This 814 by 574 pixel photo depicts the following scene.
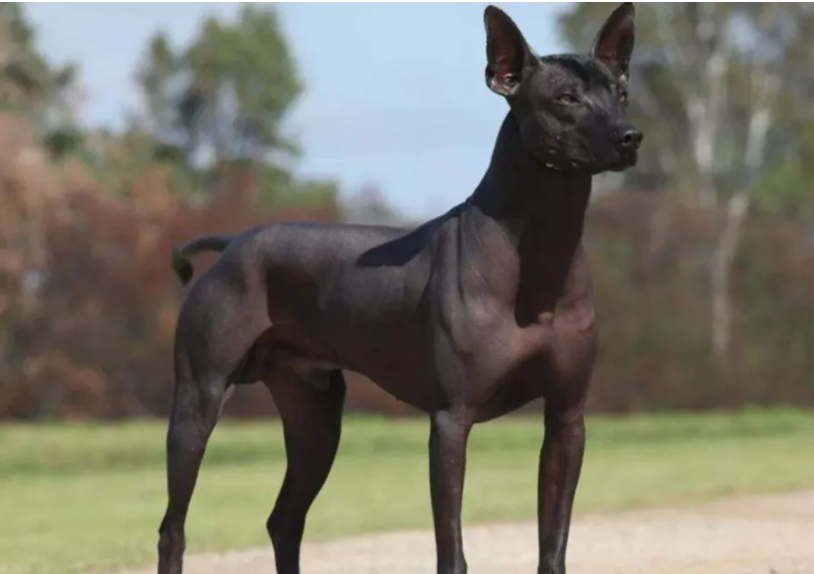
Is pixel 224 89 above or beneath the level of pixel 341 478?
above

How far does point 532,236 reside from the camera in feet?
22.8

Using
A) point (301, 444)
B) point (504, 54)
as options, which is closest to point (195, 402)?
point (301, 444)

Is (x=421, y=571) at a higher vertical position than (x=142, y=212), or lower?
lower

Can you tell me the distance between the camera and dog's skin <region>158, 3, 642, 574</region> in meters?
6.80

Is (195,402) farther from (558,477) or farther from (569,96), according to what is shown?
(569,96)

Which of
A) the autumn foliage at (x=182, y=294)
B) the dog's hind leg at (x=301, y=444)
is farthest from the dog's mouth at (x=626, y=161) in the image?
the autumn foliage at (x=182, y=294)

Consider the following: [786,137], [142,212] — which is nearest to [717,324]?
[142,212]

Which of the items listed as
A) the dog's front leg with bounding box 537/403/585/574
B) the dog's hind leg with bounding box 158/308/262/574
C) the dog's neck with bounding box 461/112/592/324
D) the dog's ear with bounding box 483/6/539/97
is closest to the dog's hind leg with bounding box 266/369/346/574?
the dog's hind leg with bounding box 158/308/262/574

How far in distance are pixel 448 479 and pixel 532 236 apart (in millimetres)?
1062

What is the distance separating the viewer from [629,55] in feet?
23.5

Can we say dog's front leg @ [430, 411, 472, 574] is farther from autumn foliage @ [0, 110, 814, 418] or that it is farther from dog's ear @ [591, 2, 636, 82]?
autumn foliage @ [0, 110, 814, 418]

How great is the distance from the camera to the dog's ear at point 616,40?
23.2ft

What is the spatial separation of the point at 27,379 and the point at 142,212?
4.59 meters

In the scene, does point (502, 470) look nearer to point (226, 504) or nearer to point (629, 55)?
point (226, 504)
